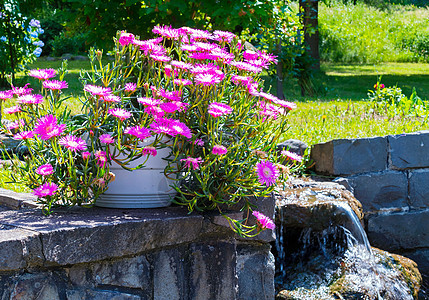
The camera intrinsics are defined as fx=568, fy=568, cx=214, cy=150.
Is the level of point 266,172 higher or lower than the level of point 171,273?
higher

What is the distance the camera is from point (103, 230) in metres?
1.98

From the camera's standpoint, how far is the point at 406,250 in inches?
211

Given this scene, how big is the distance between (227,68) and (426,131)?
3332 mm

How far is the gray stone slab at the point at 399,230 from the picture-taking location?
5125 mm

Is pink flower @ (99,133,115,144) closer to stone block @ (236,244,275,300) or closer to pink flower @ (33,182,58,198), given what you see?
pink flower @ (33,182,58,198)

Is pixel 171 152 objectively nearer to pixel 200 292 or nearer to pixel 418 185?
pixel 200 292

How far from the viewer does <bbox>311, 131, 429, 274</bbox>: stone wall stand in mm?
4801

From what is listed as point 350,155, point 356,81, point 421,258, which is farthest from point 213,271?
point 356,81

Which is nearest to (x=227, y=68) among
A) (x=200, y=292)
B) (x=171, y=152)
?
(x=171, y=152)

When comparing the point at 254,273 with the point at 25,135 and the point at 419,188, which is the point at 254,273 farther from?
the point at 419,188

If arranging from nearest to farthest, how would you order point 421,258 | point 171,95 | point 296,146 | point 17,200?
1. point 171,95
2. point 17,200
3. point 296,146
4. point 421,258

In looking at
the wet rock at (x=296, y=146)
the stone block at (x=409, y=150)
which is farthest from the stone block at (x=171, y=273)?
the stone block at (x=409, y=150)

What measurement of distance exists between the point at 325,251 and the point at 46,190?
2.30m

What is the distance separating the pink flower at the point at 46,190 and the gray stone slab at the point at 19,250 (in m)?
0.20
